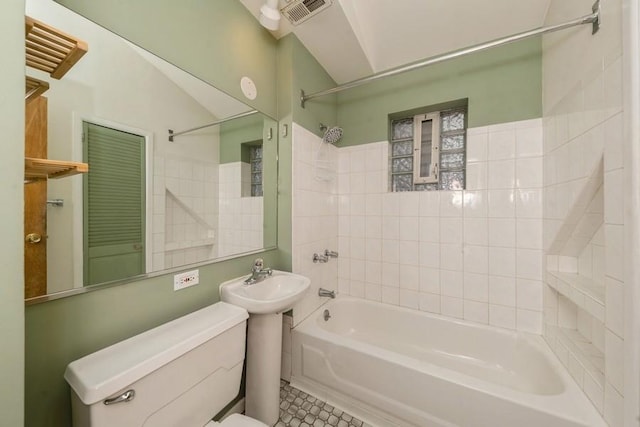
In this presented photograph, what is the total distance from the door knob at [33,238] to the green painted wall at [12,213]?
1.04ft

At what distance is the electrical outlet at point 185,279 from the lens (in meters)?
1.06

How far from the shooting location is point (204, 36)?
4.02ft

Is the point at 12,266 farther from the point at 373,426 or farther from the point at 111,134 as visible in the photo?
the point at 373,426

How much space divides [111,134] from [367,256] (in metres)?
1.89

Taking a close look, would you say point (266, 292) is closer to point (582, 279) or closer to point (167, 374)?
point (167, 374)

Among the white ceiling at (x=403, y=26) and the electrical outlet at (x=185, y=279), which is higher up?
the white ceiling at (x=403, y=26)

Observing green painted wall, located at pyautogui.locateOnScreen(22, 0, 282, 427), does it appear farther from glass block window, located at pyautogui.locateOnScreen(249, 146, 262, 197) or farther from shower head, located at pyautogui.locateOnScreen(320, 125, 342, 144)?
shower head, located at pyautogui.locateOnScreen(320, 125, 342, 144)

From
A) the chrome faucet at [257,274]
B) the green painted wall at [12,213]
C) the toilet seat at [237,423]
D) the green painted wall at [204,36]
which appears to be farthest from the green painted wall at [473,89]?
the toilet seat at [237,423]

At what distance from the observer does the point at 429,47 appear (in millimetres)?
1785

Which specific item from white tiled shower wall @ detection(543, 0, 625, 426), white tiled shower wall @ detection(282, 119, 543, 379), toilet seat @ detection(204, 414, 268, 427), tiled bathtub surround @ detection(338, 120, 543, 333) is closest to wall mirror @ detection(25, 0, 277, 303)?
white tiled shower wall @ detection(282, 119, 543, 379)

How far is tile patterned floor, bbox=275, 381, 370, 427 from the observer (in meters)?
1.33

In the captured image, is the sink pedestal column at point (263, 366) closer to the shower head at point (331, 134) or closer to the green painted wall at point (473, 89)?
the shower head at point (331, 134)

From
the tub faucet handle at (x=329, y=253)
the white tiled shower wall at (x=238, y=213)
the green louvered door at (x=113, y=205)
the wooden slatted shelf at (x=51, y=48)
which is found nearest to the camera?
the wooden slatted shelf at (x=51, y=48)

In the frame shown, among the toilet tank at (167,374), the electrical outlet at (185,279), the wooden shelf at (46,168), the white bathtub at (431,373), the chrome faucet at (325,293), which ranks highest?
the wooden shelf at (46,168)
